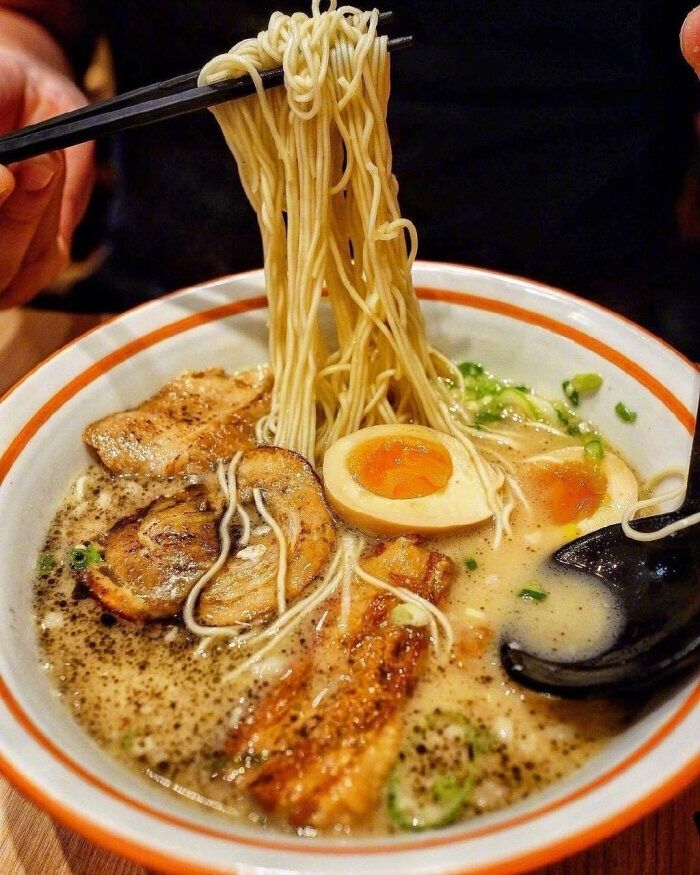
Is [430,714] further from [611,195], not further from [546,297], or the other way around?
[611,195]

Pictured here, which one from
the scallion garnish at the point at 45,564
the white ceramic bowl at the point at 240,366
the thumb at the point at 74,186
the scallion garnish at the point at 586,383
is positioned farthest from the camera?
the thumb at the point at 74,186

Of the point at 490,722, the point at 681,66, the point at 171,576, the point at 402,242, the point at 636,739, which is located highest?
the point at 681,66

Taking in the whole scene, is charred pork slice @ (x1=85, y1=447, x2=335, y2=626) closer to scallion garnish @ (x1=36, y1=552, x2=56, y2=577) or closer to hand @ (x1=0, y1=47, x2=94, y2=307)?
scallion garnish @ (x1=36, y1=552, x2=56, y2=577)

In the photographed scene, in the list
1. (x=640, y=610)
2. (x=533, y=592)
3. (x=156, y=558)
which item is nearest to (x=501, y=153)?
(x=533, y=592)

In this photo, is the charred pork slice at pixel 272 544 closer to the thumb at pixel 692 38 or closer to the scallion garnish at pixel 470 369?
the scallion garnish at pixel 470 369

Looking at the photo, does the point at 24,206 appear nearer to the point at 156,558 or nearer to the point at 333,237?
the point at 333,237

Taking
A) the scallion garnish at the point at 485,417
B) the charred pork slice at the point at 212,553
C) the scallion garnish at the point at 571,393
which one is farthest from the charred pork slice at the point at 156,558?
the scallion garnish at the point at 571,393

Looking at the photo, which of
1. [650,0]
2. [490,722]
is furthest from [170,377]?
[650,0]
